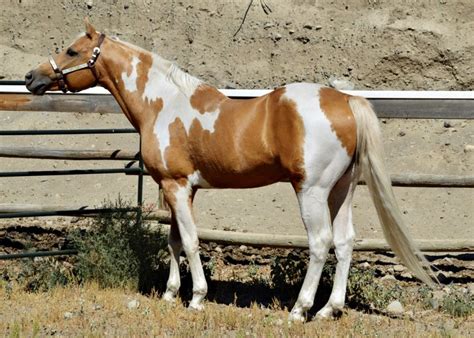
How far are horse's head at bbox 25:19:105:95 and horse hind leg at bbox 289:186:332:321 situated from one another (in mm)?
2131

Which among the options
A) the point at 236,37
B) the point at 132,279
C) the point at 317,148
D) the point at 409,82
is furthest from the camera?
the point at 236,37

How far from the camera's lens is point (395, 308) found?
24.4ft

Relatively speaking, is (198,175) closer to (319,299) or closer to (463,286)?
(319,299)

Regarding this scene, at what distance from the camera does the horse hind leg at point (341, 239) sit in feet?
23.0

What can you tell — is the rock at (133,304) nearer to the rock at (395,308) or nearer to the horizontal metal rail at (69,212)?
the horizontal metal rail at (69,212)

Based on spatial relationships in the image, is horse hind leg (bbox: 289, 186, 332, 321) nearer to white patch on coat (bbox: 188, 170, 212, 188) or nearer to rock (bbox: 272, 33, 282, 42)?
white patch on coat (bbox: 188, 170, 212, 188)

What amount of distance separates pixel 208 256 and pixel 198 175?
2.13 meters

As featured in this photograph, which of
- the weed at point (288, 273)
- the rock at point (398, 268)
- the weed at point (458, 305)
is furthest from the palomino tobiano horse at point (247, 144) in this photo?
the rock at point (398, 268)

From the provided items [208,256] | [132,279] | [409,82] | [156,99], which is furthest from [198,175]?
[409,82]

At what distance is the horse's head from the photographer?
764cm

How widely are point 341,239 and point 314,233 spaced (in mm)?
Answer: 346

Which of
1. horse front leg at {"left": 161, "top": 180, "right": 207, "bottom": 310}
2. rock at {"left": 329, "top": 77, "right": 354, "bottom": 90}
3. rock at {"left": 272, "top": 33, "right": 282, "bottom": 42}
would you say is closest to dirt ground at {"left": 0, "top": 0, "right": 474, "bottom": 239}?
rock at {"left": 272, "top": 33, "right": 282, "bottom": 42}

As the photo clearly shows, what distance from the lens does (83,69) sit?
765cm

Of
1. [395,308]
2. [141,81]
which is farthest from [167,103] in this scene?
[395,308]
